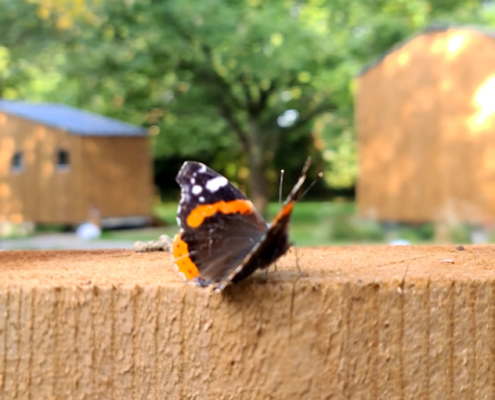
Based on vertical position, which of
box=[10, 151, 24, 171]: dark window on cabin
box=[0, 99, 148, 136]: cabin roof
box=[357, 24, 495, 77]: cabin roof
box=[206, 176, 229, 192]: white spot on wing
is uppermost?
box=[357, 24, 495, 77]: cabin roof

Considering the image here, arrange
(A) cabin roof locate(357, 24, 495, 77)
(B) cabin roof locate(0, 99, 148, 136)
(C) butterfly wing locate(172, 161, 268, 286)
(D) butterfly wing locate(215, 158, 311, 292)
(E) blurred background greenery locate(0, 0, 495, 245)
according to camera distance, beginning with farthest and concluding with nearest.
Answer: (B) cabin roof locate(0, 99, 148, 136), (E) blurred background greenery locate(0, 0, 495, 245), (A) cabin roof locate(357, 24, 495, 77), (C) butterfly wing locate(172, 161, 268, 286), (D) butterfly wing locate(215, 158, 311, 292)

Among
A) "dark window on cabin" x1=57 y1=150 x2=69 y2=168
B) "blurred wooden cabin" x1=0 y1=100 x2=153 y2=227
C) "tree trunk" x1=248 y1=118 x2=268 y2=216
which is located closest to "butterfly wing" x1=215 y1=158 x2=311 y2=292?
"blurred wooden cabin" x1=0 y1=100 x2=153 y2=227

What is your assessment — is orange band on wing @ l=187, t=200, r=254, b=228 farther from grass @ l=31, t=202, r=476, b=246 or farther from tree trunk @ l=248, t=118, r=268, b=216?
tree trunk @ l=248, t=118, r=268, b=216

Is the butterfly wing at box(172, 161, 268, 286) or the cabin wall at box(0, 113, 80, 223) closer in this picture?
the butterfly wing at box(172, 161, 268, 286)

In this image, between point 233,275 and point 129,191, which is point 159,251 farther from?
point 129,191

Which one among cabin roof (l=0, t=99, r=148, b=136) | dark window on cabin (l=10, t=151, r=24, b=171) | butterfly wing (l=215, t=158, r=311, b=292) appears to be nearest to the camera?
butterfly wing (l=215, t=158, r=311, b=292)

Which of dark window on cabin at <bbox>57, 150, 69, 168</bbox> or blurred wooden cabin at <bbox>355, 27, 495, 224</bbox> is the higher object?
blurred wooden cabin at <bbox>355, 27, 495, 224</bbox>

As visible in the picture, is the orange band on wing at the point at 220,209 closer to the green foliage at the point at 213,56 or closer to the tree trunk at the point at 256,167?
the green foliage at the point at 213,56

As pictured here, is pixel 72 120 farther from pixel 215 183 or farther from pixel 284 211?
pixel 284 211
